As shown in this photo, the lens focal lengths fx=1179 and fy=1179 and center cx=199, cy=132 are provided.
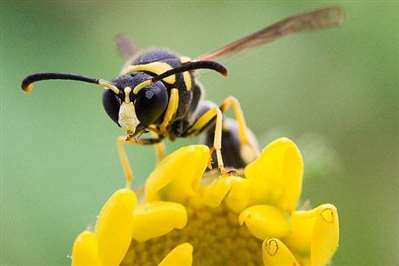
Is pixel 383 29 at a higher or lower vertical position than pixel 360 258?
higher

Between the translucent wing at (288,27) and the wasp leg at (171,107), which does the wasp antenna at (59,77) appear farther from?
the translucent wing at (288,27)

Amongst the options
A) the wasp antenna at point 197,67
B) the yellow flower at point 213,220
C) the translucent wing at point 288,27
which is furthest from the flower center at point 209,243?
the translucent wing at point 288,27

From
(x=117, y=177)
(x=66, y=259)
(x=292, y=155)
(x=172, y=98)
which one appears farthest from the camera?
(x=117, y=177)

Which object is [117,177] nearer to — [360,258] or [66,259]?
[66,259]

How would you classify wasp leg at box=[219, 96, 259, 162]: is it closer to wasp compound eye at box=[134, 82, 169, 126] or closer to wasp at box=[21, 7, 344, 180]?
wasp at box=[21, 7, 344, 180]

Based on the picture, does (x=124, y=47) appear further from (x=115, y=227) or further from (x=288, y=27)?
(x=115, y=227)

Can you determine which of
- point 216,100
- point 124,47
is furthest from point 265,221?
point 216,100

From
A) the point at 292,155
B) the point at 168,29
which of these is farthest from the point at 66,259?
the point at 168,29
